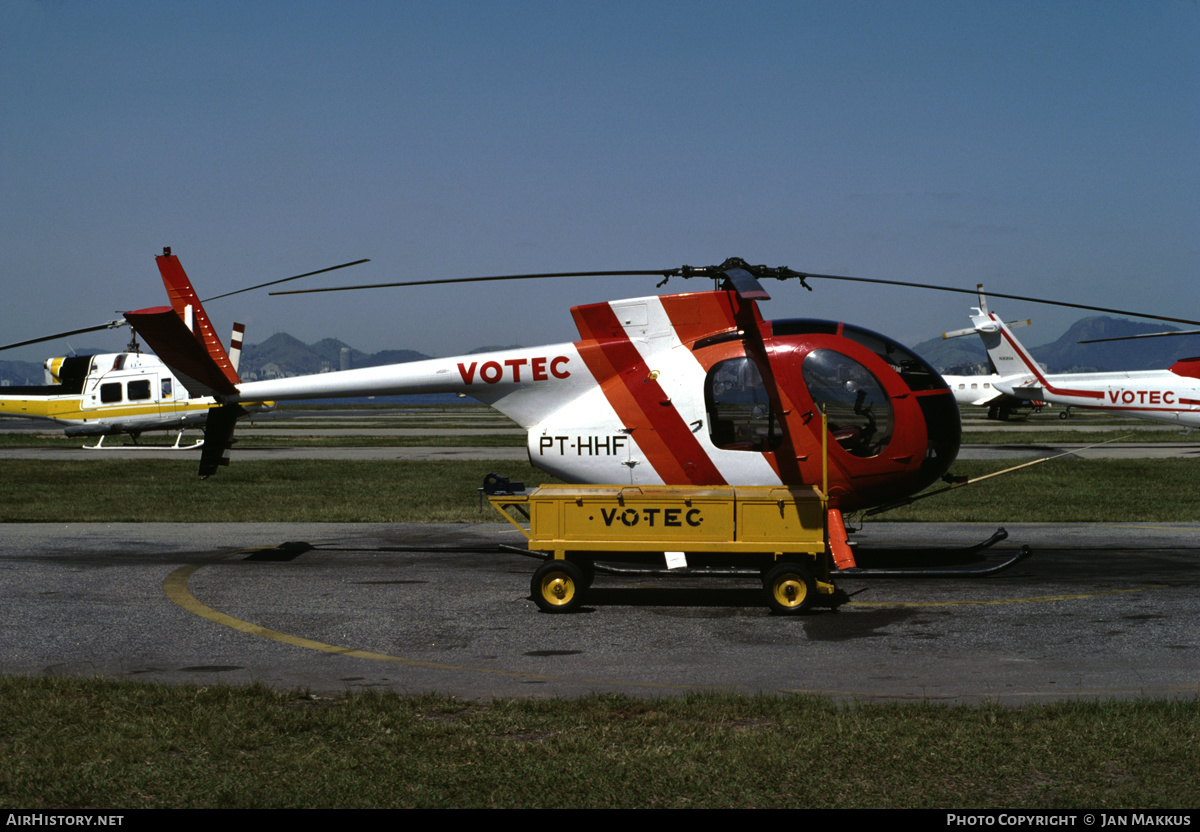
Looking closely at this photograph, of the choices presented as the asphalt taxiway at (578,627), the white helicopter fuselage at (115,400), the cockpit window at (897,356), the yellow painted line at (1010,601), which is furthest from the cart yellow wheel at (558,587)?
the white helicopter fuselage at (115,400)

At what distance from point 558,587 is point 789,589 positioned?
2294mm

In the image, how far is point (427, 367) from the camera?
13102 millimetres

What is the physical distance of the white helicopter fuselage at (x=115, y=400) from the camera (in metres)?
36.5

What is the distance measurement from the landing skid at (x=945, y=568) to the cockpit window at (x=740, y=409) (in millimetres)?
1848

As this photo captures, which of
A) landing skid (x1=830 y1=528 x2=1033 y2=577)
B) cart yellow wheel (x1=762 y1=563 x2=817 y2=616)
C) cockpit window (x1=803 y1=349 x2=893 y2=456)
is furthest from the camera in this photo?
cockpit window (x1=803 y1=349 x2=893 y2=456)

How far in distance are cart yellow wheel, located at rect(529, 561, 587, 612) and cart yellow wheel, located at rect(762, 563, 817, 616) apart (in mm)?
1871

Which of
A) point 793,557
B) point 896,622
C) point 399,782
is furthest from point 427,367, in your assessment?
point 399,782

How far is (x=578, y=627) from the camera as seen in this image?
31.0 feet

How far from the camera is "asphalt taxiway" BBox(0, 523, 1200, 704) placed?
7.59 metres

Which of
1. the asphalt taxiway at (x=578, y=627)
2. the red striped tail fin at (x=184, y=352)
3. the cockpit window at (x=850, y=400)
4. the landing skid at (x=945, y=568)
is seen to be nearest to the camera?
the asphalt taxiway at (x=578, y=627)

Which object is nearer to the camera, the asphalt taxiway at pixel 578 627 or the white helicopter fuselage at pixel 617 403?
the asphalt taxiway at pixel 578 627

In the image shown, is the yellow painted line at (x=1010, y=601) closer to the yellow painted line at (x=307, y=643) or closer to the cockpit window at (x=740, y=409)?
the cockpit window at (x=740, y=409)

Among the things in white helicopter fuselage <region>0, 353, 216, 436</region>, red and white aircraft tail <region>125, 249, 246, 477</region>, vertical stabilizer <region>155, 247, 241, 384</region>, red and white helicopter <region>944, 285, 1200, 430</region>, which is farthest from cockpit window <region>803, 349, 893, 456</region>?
white helicopter fuselage <region>0, 353, 216, 436</region>

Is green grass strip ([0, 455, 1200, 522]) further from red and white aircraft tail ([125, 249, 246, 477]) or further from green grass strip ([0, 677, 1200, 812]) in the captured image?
green grass strip ([0, 677, 1200, 812])
